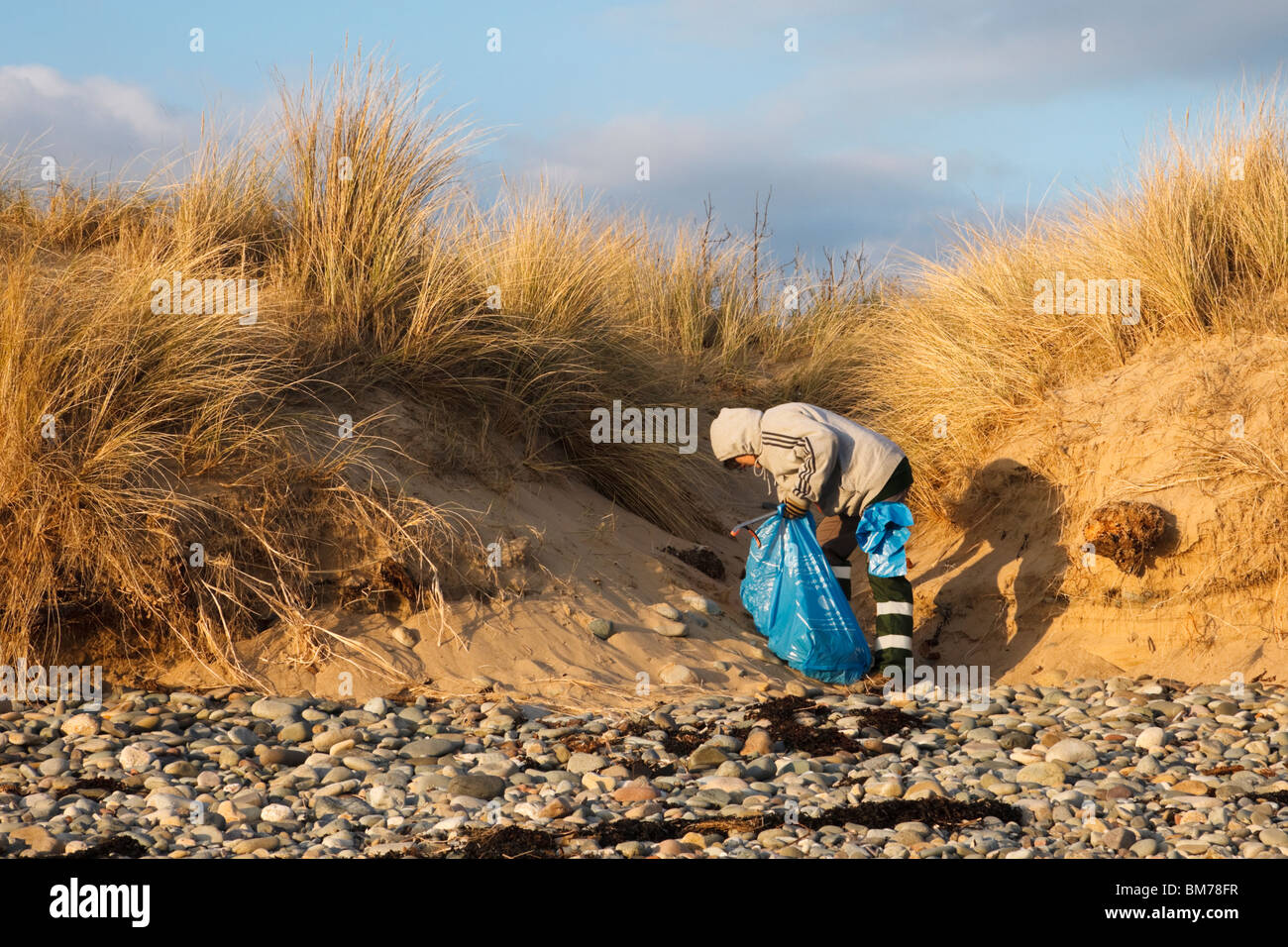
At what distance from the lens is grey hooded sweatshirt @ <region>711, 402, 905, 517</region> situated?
621cm

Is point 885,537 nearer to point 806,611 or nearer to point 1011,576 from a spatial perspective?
point 806,611

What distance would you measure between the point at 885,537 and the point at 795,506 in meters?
0.50

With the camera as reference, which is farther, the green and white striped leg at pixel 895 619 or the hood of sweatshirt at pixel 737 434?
the hood of sweatshirt at pixel 737 434

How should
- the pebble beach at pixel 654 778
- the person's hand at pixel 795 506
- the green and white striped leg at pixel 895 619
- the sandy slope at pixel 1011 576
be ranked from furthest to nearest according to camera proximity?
the person's hand at pixel 795 506
the green and white striped leg at pixel 895 619
the sandy slope at pixel 1011 576
the pebble beach at pixel 654 778

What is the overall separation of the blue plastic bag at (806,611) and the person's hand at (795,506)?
0.14ft

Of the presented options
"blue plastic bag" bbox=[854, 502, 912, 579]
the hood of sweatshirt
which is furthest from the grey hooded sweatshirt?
"blue plastic bag" bbox=[854, 502, 912, 579]

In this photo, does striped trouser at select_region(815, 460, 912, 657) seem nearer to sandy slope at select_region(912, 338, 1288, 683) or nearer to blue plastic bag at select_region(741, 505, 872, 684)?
blue plastic bag at select_region(741, 505, 872, 684)

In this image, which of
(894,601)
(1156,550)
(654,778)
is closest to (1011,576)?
(1156,550)

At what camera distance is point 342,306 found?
686cm

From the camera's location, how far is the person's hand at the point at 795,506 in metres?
6.26

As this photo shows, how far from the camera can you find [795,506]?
6.28 metres

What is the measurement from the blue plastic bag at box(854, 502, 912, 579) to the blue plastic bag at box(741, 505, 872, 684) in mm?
243

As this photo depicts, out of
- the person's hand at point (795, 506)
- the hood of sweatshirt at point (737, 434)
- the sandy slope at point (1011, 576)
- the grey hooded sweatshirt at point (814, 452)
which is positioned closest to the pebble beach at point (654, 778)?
the sandy slope at point (1011, 576)

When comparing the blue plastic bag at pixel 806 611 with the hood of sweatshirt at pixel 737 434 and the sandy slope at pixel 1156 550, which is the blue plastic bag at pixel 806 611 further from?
the sandy slope at pixel 1156 550
